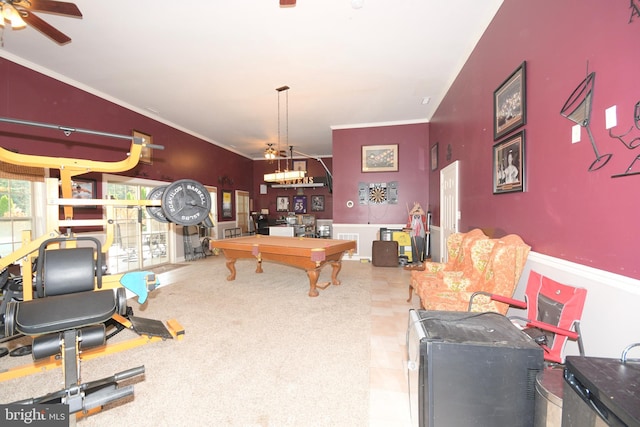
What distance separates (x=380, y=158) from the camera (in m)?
6.61

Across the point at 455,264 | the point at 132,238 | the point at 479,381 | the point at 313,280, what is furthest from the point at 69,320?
the point at 132,238

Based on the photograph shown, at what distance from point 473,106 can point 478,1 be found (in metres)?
1.08

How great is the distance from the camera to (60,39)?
266cm

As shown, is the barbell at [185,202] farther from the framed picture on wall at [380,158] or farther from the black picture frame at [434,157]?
the framed picture on wall at [380,158]

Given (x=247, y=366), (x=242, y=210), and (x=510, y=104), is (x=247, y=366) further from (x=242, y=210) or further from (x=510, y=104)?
(x=242, y=210)

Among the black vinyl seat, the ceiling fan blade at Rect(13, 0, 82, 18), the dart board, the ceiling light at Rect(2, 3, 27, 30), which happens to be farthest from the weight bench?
the dart board

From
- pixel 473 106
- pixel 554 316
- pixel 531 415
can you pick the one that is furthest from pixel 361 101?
pixel 531 415

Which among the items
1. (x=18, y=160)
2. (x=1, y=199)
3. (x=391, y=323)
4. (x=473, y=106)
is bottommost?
(x=391, y=323)

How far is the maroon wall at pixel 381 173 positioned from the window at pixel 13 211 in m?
5.60

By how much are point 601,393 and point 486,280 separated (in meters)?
1.70

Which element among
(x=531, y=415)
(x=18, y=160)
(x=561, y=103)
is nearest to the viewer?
(x=531, y=415)

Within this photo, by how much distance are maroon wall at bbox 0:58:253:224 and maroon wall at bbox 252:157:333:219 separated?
3340 millimetres

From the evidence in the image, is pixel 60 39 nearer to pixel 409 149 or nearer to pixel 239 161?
pixel 409 149

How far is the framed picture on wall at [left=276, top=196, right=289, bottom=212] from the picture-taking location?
34.9ft
